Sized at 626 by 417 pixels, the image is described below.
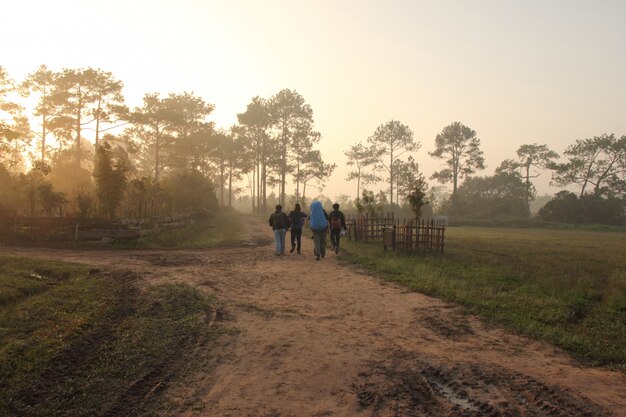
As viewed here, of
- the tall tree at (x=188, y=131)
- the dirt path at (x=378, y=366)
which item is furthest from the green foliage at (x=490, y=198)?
the dirt path at (x=378, y=366)

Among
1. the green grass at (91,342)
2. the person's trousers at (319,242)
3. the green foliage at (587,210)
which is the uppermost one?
the green foliage at (587,210)

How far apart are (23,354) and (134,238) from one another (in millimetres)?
12780

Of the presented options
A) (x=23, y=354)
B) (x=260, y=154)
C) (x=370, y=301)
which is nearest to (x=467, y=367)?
(x=370, y=301)

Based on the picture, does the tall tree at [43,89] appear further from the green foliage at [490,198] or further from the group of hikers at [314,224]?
the green foliage at [490,198]

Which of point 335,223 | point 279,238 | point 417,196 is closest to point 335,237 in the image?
point 335,223

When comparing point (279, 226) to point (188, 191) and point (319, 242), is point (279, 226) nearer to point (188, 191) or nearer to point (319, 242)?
point (319, 242)

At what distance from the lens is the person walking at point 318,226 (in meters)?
13.7

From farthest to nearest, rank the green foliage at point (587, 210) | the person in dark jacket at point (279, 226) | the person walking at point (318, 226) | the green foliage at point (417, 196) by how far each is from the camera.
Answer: the green foliage at point (587, 210) < the green foliage at point (417, 196) < the person in dark jacket at point (279, 226) < the person walking at point (318, 226)

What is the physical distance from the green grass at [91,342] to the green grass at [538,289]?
5.19m

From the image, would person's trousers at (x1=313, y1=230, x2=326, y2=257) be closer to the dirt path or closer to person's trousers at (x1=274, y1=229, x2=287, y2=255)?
person's trousers at (x1=274, y1=229, x2=287, y2=255)

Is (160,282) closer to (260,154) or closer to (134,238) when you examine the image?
(134,238)

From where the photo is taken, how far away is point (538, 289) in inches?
363

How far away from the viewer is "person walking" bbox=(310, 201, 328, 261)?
538 inches

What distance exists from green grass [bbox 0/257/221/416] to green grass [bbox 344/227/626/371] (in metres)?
5.19
